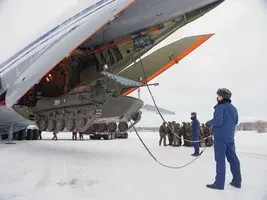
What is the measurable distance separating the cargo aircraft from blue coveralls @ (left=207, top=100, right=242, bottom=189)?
242 cm

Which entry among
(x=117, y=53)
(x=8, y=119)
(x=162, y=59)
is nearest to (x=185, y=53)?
(x=162, y=59)

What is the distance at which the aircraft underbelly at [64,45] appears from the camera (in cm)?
423

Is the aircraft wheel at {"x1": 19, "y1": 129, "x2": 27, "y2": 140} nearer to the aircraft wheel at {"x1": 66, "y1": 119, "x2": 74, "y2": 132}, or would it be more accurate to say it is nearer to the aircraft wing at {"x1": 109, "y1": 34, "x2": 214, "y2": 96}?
the aircraft wheel at {"x1": 66, "y1": 119, "x2": 74, "y2": 132}

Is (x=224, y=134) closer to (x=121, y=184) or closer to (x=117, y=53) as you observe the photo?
(x=121, y=184)

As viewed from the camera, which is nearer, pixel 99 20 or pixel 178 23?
pixel 99 20

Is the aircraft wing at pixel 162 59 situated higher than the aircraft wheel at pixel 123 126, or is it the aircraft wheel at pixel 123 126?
the aircraft wing at pixel 162 59

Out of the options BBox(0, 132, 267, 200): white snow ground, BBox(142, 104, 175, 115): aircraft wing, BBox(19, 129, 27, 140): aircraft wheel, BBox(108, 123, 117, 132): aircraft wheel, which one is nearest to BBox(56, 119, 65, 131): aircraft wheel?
BBox(108, 123, 117, 132): aircraft wheel

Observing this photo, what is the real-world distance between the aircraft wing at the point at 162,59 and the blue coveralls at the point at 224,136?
2.84 metres

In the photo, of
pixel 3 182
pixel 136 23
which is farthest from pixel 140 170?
pixel 136 23

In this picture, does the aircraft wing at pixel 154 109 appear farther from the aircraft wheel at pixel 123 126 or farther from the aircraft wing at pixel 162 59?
the aircraft wing at pixel 162 59

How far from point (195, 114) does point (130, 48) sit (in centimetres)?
276

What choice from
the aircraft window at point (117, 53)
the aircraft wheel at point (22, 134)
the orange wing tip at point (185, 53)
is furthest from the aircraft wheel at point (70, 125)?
the aircraft wheel at point (22, 134)

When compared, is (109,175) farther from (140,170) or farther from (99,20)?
(99,20)

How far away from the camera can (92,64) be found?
705cm
